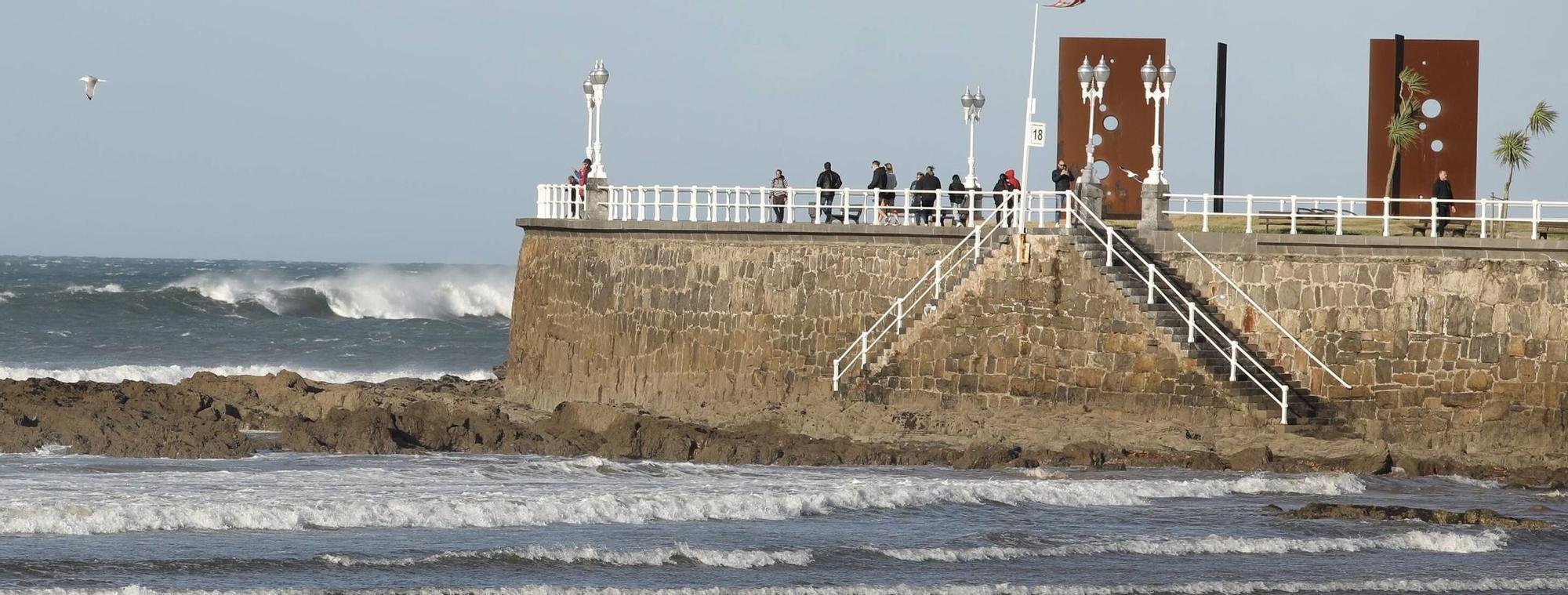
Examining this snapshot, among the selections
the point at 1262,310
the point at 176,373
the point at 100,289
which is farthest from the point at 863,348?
the point at 100,289

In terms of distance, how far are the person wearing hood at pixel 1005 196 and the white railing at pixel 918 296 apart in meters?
0.09

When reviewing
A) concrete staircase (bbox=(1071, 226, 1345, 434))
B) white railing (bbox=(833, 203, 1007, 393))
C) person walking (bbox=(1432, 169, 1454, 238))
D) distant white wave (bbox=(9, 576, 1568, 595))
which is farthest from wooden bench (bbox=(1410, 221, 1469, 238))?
distant white wave (bbox=(9, 576, 1568, 595))

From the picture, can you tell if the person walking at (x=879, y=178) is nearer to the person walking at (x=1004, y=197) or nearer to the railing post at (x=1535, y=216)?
the person walking at (x=1004, y=197)

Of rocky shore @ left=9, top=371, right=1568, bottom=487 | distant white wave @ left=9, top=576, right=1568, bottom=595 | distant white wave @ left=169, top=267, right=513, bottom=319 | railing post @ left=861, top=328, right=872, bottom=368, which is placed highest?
railing post @ left=861, top=328, right=872, bottom=368

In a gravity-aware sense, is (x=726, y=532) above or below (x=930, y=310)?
below

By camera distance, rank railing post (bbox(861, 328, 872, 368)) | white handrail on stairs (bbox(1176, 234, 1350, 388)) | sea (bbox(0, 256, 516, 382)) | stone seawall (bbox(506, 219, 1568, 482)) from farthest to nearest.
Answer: sea (bbox(0, 256, 516, 382)) < railing post (bbox(861, 328, 872, 368)) < white handrail on stairs (bbox(1176, 234, 1350, 388)) < stone seawall (bbox(506, 219, 1568, 482))

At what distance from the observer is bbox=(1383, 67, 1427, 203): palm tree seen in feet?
88.8

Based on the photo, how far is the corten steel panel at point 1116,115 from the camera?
2775cm

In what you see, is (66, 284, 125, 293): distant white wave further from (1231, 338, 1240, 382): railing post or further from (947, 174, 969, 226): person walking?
(1231, 338, 1240, 382): railing post

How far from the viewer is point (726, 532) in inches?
705

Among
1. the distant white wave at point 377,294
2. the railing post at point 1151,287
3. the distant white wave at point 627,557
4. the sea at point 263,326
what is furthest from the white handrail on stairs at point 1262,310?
the distant white wave at point 377,294

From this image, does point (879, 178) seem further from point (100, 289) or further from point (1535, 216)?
point (100, 289)

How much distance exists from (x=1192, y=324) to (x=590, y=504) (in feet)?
24.9

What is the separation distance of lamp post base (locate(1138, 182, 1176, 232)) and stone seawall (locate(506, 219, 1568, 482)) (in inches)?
9.9
